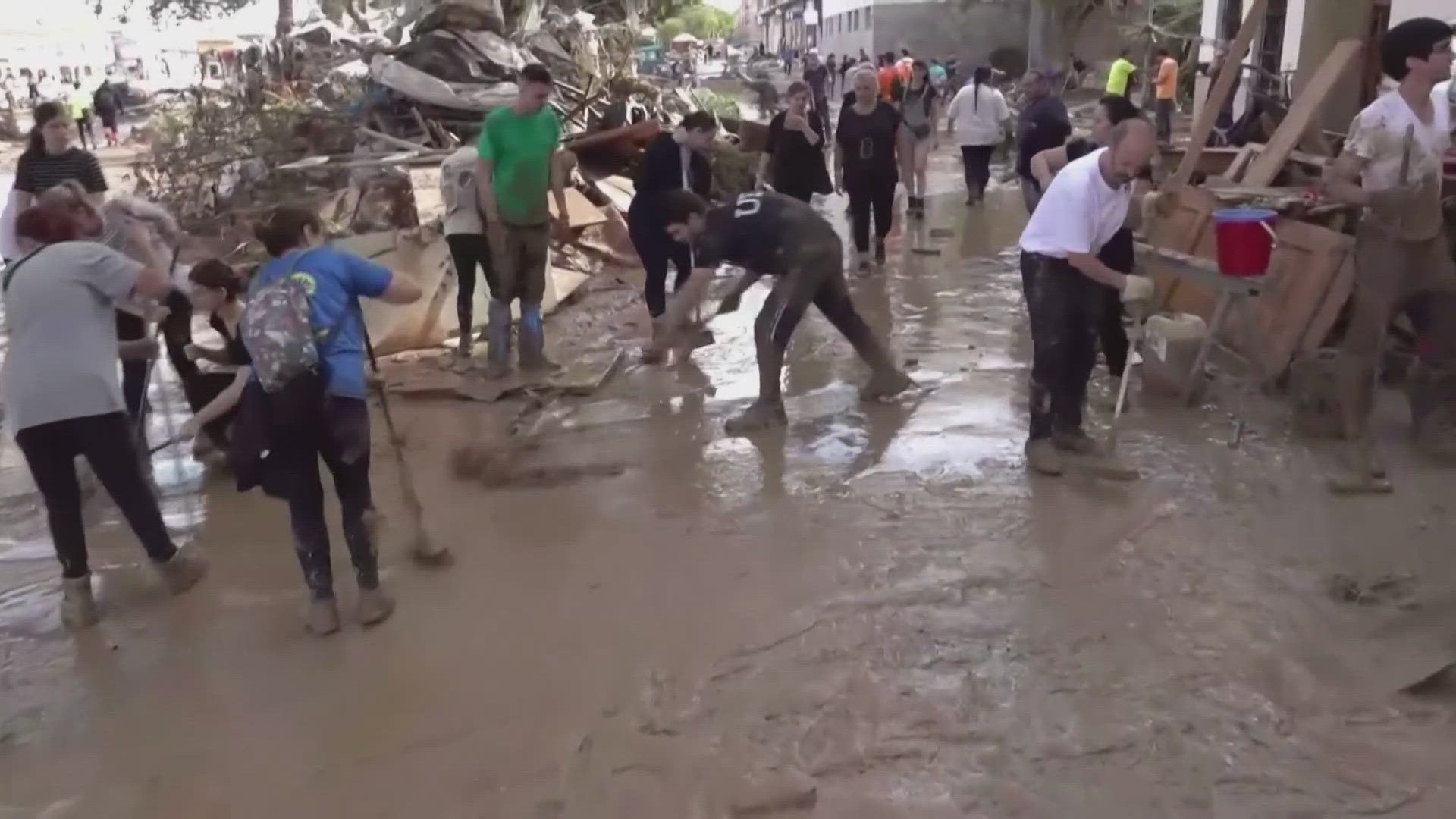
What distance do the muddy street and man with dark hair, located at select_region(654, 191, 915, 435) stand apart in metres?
0.40

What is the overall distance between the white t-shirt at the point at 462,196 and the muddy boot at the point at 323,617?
3121mm


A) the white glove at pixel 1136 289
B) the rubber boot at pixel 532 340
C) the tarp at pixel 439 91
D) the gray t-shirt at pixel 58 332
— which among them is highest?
the tarp at pixel 439 91

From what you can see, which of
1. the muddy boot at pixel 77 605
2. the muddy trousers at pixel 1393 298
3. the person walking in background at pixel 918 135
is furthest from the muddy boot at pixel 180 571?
the person walking in background at pixel 918 135

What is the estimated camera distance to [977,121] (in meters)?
12.0

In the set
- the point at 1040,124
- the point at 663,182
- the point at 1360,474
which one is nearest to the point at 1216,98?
the point at 1040,124

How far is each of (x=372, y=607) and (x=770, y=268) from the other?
2499 mm

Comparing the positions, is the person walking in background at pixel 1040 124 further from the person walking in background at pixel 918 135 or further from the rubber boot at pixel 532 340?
the rubber boot at pixel 532 340

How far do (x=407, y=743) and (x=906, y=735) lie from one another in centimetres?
143

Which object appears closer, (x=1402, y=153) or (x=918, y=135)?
(x=1402, y=153)

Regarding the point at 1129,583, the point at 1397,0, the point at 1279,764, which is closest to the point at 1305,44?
the point at 1397,0

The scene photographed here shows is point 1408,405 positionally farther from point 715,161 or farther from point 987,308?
point 715,161

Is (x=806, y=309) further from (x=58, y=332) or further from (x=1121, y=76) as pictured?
(x=1121, y=76)

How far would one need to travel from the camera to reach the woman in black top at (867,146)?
8.78 m

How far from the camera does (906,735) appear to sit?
3.26m
